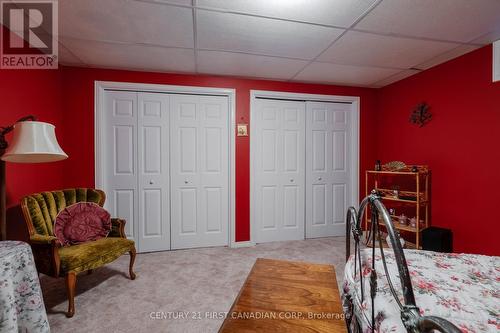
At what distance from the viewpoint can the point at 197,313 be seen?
1892 mm

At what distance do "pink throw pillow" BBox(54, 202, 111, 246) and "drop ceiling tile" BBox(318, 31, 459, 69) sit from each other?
2.96 metres

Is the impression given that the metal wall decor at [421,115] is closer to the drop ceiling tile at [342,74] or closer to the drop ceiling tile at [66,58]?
the drop ceiling tile at [342,74]

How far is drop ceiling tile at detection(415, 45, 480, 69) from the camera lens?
2.43 m

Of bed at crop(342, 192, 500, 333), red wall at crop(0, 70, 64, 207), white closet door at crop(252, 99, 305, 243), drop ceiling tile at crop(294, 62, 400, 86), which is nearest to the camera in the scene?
bed at crop(342, 192, 500, 333)

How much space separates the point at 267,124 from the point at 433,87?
2167 mm

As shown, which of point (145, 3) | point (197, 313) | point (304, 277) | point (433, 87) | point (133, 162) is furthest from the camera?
point (133, 162)

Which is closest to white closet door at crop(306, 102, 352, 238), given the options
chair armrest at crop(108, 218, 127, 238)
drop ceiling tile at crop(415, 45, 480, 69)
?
drop ceiling tile at crop(415, 45, 480, 69)

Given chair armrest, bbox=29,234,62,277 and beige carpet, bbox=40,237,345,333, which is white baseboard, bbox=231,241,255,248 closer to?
beige carpet, bbox=40,237,345,333

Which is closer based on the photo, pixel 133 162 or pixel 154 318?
pixel 154 318

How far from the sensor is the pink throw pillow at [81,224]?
2146 mm

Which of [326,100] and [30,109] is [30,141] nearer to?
[30,109]

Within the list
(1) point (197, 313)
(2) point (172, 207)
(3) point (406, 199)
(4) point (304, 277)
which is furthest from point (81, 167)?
(3) point (406, 199)

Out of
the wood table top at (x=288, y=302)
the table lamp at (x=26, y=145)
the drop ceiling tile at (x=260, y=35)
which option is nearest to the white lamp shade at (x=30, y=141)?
the table lamp at (x=26, y=145)

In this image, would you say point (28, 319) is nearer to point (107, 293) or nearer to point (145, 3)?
point (107, 293)
